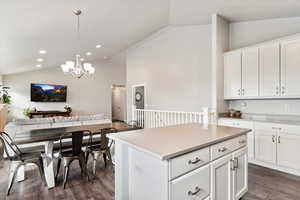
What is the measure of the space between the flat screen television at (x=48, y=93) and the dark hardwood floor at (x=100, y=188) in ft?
17.5

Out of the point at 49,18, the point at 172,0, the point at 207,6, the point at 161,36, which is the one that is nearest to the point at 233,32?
the point at 207,6

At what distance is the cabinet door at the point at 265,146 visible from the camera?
3.09 meters

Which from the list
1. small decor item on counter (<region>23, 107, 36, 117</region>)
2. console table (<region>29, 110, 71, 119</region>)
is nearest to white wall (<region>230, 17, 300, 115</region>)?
console table (<region>29, 110, 71, 119</region>)

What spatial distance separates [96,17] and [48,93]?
5.51 metres

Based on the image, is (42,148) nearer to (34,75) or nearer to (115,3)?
(115,3)

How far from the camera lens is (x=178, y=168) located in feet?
4.20

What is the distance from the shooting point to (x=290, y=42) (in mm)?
3090

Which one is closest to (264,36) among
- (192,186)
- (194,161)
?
(194,161)

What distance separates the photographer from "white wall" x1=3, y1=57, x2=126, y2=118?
7484 millimetres

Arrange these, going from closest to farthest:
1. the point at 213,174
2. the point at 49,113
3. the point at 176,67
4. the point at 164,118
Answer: the point at 213,174 < the point at 164,118 < the point at 176,67 < the point at 49,113

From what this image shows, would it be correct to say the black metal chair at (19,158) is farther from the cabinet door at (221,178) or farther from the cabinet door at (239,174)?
the cabinet door at (239,174)

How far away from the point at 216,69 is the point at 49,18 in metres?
3.72

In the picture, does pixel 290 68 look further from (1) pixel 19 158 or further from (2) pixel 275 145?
(1) pixel 19 158

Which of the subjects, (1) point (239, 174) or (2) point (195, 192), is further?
(1) point (239, 174)
